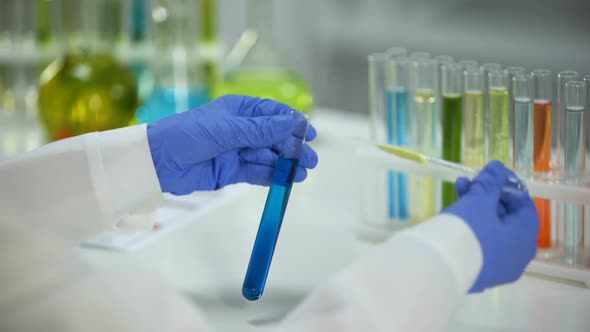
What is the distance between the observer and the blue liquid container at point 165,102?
204cm

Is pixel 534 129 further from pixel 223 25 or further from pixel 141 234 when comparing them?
pixel 223 25

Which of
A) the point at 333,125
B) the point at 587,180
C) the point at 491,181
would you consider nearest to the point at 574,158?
the point at 587,180

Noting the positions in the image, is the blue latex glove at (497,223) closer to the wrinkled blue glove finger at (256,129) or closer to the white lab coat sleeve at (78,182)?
the wrinkled blue glove finger at (256,129)

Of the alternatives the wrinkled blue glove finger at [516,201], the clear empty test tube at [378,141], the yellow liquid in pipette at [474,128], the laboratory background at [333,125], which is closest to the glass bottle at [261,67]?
the laboratory background at [333,125]

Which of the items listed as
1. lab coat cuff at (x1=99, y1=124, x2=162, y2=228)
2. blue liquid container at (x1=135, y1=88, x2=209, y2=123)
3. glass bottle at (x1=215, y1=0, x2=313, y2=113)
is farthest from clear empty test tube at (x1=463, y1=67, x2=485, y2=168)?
blue liquid container at (x1=135, y1=88, x2=209, y2=123)

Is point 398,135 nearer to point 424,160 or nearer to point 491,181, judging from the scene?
point 424,160

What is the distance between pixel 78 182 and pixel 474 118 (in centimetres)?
68

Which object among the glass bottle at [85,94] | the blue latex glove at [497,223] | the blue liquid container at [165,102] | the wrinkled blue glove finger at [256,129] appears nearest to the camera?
the blue latex glove at [497,223]

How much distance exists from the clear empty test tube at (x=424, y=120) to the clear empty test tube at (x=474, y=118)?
0.08 m

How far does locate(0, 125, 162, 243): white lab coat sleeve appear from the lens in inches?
45.6

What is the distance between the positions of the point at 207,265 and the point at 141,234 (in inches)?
7.6

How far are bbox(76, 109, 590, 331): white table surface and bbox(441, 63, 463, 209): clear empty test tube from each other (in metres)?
0.24

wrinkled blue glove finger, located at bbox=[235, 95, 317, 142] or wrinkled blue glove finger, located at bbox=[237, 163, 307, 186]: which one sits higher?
wrinkled blue glove finger, located at bbox=[235, 95, 317, 142]

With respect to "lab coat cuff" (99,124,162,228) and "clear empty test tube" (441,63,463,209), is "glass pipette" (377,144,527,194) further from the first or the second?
"lab coat cuff" (99,124,162,228)
